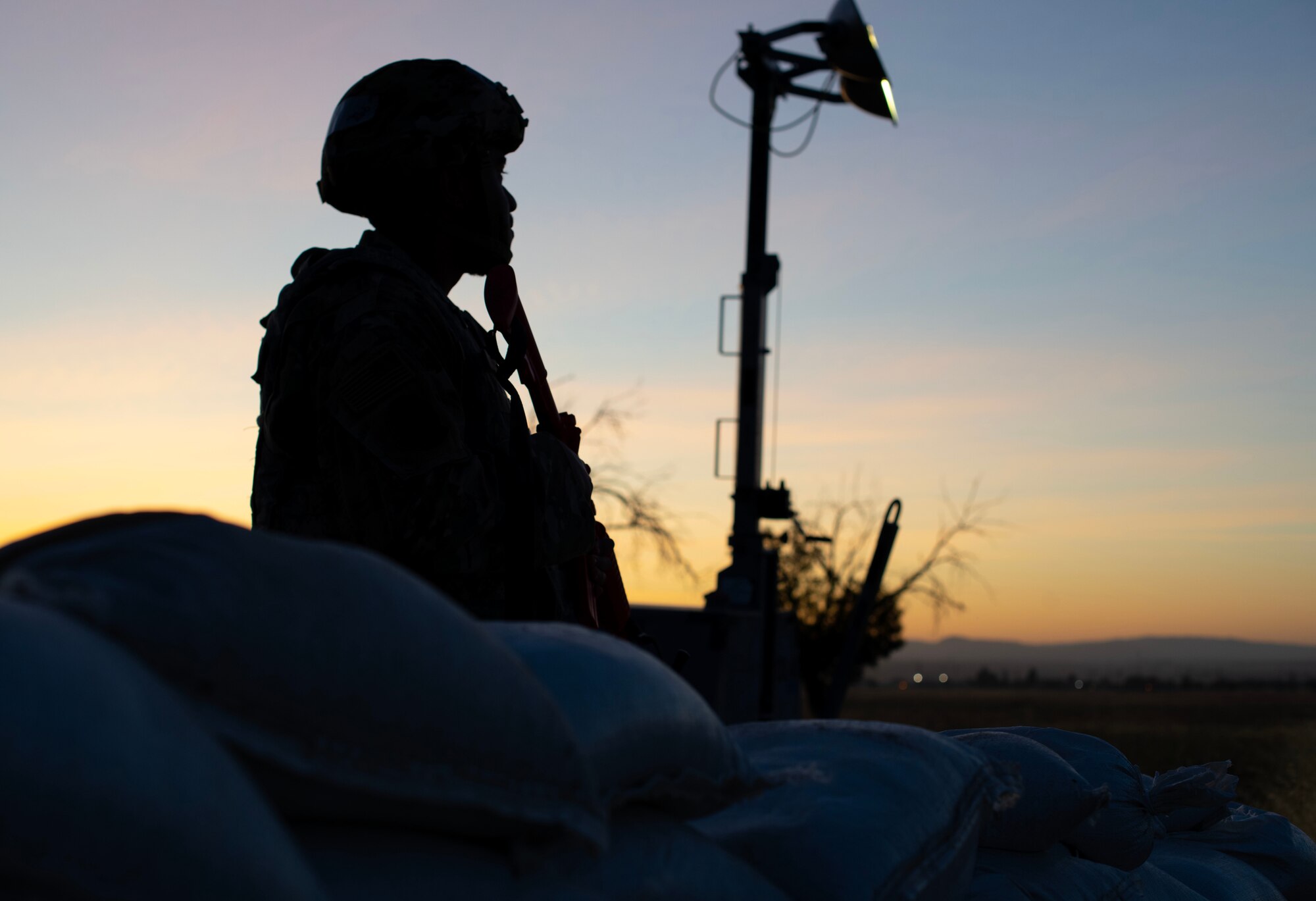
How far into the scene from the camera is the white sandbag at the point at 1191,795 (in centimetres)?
254

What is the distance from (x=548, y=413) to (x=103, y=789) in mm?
1573

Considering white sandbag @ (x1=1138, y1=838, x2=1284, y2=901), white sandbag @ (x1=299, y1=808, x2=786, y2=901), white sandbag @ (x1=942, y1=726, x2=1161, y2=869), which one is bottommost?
white sandbag @ (x1=1138, y1=838, x2=1284, y2=901)

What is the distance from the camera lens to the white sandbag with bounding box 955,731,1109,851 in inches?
79.8

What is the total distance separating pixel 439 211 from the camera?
1.95 metres

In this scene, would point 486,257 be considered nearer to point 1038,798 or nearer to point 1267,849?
point 1038,798

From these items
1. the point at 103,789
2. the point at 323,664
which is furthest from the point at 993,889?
the point at 103,789

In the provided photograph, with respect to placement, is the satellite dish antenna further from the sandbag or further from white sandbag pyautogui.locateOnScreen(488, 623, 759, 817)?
white sandbag pyautogui.locateOnScreen(488, 623, 759, 817)

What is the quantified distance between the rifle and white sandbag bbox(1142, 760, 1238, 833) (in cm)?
117

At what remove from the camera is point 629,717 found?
3.55ft

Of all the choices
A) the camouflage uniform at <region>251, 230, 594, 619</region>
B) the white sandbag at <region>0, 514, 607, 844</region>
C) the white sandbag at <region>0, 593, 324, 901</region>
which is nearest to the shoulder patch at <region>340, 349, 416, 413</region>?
the camouflage uniform at <region>251, 230, 594, 619</region>

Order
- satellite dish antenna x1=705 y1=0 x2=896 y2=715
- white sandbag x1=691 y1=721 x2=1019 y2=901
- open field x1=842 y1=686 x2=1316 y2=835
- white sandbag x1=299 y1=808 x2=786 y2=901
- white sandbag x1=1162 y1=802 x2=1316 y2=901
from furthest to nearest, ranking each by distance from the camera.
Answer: satellite dish antenna x1=705 y1=0 x2=896 y2=715 < open field x1=842 y1=686 x2=1316 y2=835 < white sandbag x1=1162 y1=802 x2=1316 y2=901 < white sandbag x1=691 y1=721 x2=1019 y2=901 < white sandbag x1=299 y1=808 x2=786 y2=901

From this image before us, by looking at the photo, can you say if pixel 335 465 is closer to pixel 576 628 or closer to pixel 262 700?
pixel 576 628

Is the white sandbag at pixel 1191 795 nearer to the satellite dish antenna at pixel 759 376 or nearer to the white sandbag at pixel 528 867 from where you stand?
the white sandbag at pixel 528 867

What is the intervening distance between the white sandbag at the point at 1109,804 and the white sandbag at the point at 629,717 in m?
1.09
